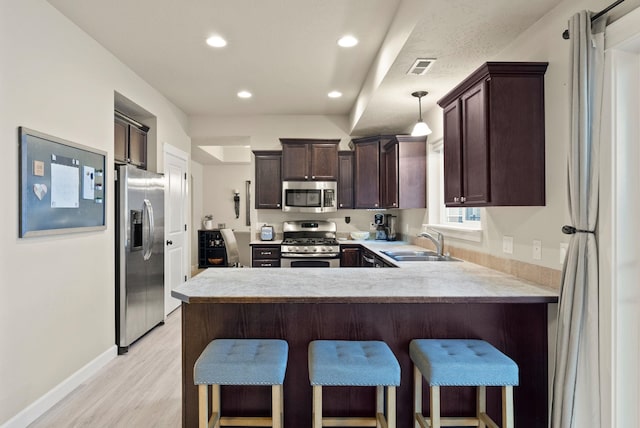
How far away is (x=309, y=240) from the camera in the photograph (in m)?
5.32

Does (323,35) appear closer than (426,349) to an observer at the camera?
No

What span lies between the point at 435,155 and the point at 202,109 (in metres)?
3.20

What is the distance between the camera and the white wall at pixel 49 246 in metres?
2.22

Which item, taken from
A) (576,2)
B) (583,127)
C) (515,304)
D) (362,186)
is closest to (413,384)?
(515,304)

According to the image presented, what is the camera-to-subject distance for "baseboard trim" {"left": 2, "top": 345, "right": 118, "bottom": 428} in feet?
7.50

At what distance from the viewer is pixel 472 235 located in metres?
3.00

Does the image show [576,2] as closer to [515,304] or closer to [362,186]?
[515,304]

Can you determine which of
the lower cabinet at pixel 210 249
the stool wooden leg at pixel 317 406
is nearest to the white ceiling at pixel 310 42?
the stool wooden leg at pixel 317 406

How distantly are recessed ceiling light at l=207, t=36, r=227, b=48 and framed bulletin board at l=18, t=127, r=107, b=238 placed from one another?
131 centimetres

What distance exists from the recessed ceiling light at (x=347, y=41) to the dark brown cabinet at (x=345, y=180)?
86.0 inches

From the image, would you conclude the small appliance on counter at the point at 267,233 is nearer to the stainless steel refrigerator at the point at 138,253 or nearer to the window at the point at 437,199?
the stainless steel refrigerator at the point at 138,253

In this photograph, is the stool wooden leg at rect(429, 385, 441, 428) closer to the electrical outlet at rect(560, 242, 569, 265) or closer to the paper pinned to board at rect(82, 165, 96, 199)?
the electrical outlet at rect(560, 242, 569, 265)

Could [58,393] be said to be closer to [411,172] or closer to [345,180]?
[411,172]

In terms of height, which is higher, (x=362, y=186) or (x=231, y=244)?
(x=362, y=186)
